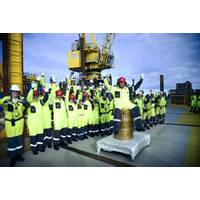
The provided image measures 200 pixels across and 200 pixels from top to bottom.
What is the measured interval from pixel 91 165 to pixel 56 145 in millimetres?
1123

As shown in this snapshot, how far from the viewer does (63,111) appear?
4.56 m

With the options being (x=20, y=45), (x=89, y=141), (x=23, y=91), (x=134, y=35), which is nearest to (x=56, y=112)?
(x=89, y=141)

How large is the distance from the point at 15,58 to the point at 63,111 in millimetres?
1897

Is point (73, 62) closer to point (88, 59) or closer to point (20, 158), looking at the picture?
point (88, 59)

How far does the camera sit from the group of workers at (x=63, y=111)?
143 inches

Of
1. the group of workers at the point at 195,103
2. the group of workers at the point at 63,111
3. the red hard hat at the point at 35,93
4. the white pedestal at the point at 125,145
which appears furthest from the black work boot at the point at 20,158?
the group of workers at the point at 195,103

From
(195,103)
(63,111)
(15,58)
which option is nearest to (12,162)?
(63,111)

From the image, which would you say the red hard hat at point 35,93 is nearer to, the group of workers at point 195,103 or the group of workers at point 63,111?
the group of workers at point 63,111

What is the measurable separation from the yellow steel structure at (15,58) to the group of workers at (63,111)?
0.81 m

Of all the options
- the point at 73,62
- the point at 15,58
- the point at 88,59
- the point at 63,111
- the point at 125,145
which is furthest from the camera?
the point at 88,59

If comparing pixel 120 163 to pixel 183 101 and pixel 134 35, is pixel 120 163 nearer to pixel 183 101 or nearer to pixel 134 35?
pixel 134 35

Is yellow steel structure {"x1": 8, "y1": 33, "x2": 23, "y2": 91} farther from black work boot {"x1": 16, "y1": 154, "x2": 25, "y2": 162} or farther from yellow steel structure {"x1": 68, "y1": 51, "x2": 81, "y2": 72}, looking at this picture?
black work boot {"x1": 16, "y1": 154, "x2": 25, "y2": 162}

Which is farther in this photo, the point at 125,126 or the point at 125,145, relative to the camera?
the point at 125,126
